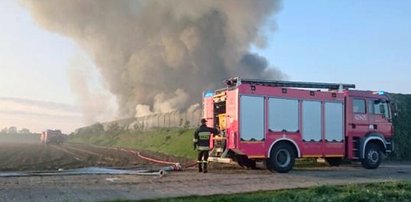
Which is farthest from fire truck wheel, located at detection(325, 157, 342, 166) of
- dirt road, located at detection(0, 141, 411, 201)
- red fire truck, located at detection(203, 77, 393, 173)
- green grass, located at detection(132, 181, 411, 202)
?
green grass, located at detection(132, 181, 411, 202)

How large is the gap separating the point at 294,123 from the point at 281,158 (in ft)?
4.46

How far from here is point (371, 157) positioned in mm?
20297

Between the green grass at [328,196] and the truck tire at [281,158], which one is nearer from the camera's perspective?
the green grass at [328,196]

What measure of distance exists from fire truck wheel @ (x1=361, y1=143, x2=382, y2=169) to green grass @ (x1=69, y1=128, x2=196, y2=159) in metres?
10.1

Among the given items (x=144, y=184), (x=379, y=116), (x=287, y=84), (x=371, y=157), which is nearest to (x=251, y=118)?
(x=287, y=84)

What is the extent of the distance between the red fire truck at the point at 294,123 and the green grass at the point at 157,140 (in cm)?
952

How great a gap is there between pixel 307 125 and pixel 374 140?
3.44 metres

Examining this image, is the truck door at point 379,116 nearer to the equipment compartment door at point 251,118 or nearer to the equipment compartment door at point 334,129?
the equipment compartment door at point 334,129

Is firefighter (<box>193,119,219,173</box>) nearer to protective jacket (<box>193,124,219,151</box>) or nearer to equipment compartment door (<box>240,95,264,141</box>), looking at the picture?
protective jacket (<box>193,124,219,151</box>)

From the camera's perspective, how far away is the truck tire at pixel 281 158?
59.3 feet

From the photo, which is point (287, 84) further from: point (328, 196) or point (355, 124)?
point (328, 196)

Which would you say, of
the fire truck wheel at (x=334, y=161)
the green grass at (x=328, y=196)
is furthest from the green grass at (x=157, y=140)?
the green grass at (x=328, y=196)

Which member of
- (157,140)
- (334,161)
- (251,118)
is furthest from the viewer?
(157,140)

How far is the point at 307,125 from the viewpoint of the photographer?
19000mm
